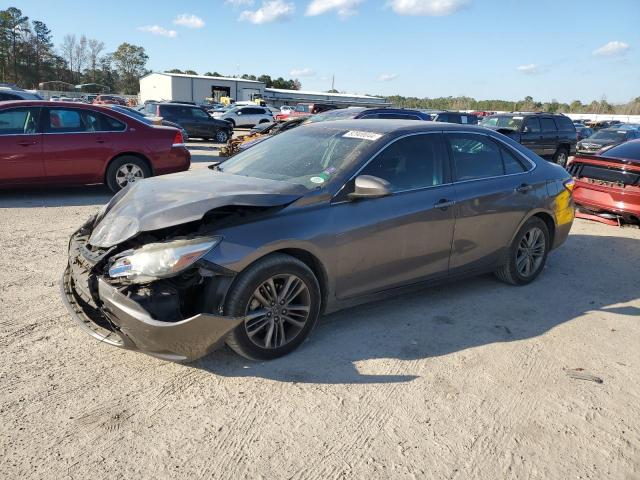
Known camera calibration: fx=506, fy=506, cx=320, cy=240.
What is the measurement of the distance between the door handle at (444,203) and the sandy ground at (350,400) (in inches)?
36.6

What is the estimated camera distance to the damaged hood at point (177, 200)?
3.21m

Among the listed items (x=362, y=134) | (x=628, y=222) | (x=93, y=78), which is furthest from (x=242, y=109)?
(x=93, y=78)

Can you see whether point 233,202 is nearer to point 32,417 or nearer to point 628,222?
point 32,417

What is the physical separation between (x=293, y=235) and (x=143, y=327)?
109 cm

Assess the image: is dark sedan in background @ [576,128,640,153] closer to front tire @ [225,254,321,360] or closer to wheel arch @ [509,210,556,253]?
wheel arch @ [509,210,556,253]

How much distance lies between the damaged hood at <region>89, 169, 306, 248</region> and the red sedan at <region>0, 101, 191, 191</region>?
456 cm

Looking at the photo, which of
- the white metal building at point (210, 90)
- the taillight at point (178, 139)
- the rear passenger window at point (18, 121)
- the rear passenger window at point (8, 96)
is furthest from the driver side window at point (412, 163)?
the white metal building at point (210, 90)

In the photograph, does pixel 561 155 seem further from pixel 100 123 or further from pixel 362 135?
pixel 362 135

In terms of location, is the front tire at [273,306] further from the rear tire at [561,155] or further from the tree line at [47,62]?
the tree line at [47,62]

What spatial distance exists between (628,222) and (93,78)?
111 meters

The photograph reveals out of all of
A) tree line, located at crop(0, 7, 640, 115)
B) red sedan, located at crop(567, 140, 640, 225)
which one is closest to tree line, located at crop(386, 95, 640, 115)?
tree line, located at crop(0, 7, 640, 115)

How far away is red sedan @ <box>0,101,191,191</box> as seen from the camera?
7.88 m

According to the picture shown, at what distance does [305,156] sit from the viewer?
166 inches

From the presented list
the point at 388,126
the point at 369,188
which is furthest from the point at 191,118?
the point at 369,188
